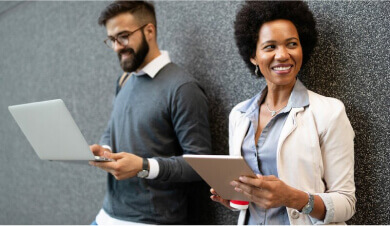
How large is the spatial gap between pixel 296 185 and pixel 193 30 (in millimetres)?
780

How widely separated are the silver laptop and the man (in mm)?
107

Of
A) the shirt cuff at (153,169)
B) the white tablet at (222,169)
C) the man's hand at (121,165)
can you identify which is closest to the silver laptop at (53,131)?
the man's hand at (121,165)

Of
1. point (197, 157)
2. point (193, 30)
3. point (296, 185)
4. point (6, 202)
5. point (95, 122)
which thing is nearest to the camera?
point (197, 157)

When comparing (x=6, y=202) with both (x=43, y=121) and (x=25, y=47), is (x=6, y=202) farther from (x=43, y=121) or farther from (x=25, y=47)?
(x=43, y=121)

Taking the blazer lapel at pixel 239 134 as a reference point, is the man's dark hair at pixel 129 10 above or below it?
above

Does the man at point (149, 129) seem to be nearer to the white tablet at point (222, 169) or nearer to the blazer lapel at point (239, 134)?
the blazer lapel at point (239, 134)

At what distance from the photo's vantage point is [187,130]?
1.26 m

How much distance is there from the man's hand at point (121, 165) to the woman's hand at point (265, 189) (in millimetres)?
392

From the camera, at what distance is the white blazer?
0.92m

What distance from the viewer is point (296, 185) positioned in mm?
946

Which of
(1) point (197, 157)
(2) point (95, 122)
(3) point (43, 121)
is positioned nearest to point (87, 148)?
(3) point (43, 121)

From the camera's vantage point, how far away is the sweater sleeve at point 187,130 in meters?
1.25

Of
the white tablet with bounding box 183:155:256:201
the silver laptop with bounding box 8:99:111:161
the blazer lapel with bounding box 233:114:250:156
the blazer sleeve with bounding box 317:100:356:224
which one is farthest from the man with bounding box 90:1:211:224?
the blazer sleeve with bounding box 317:100:356:224

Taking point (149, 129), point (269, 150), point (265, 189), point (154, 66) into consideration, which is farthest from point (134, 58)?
point (265, 189)
